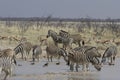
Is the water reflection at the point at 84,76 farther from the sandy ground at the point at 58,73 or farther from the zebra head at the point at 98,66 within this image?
the zebra head at the point at 98,66

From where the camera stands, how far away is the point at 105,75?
16641mm

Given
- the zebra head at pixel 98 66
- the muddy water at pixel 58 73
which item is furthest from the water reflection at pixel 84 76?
the zebra head at pixel 98 66

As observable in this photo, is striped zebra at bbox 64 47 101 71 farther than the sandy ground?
Yes

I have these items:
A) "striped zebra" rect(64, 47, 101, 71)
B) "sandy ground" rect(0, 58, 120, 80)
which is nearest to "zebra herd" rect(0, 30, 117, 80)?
"striped zebra" rect(64, 47, 101, 71)

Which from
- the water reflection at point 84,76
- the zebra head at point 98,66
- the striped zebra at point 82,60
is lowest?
the water reflection at point 84,76

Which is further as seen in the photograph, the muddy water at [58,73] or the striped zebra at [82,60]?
the striped zebra at [82,60]

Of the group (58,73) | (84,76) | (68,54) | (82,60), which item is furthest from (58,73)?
(68,54)

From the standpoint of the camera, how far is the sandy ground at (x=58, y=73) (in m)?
15.7

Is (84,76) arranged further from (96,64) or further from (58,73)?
(96,64)

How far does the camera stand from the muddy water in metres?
15.7

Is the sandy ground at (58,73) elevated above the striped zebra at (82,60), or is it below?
below

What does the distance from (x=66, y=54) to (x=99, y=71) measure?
2.59m

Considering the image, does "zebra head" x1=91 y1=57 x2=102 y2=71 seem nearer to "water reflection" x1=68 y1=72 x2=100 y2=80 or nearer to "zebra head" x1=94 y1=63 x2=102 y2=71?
"zebra head" x1=94 y1=63 x2=102 y2=71

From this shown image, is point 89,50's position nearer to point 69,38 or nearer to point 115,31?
point 69,38
